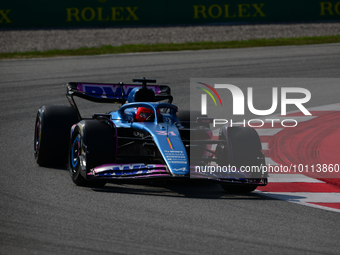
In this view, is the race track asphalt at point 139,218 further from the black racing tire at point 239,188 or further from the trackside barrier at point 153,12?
the trackside barrier at point 153,12

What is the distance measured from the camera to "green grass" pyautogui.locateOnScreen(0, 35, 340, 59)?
714 inches

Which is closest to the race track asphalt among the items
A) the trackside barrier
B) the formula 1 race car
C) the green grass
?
the formula 1 race car

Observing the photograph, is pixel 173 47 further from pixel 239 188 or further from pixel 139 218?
pixel 139 218

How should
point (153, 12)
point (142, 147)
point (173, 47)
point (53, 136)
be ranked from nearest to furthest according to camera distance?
point (142, 147) < point (53, 136) < point (173, 47) < point (153, 12)

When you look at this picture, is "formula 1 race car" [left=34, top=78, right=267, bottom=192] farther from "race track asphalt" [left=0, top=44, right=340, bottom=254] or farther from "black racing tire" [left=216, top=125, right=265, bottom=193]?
"race track asphalt" [left=0, top=44, right=340, bottom=254]

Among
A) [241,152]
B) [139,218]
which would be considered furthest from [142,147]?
[139,218]

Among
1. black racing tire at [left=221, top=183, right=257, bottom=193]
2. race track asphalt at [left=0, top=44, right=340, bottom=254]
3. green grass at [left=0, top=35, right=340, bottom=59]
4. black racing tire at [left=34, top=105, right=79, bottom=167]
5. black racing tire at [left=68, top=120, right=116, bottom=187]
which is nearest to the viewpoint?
race track asphalt at [left=0, top=44, right=340, bottom=254]

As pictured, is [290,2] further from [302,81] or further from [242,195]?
[242,195]

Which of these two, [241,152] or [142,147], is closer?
[241,152]

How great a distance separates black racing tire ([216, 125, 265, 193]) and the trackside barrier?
52.9ft

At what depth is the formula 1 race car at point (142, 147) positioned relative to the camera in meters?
6.14

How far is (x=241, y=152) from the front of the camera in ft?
21.5

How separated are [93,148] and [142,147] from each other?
0.84m

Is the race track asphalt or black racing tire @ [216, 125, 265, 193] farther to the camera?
black racing tire @ [216, 125, 265, 193]
